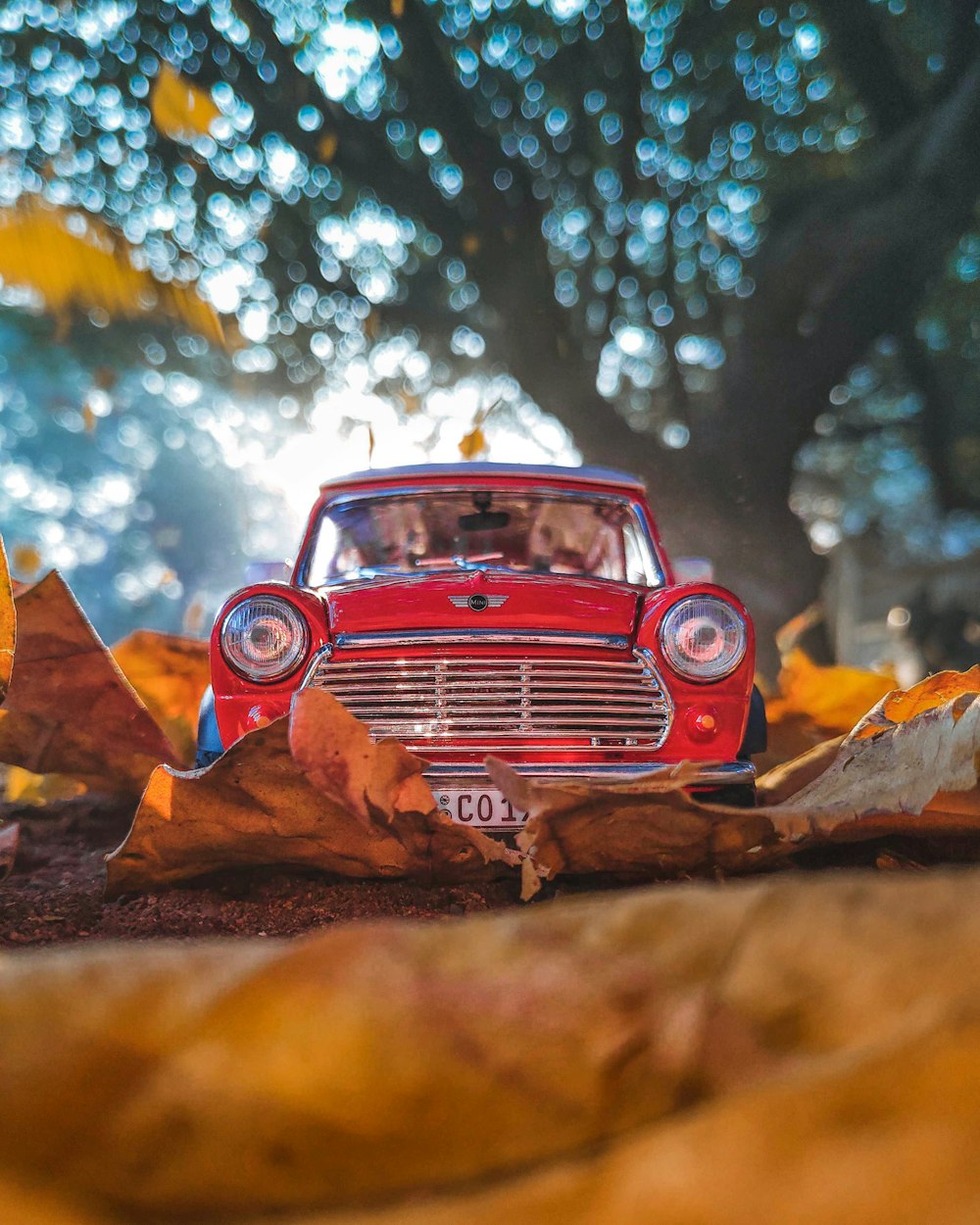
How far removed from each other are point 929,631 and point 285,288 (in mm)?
8060

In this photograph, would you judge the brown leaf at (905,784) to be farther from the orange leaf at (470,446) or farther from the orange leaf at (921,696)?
the orange leaf at (470,446)

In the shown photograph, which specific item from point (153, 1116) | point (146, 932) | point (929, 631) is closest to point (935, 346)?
point (929, 631)

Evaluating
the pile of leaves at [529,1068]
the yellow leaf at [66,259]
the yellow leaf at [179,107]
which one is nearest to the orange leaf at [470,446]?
the yellow leaf at [66,259]

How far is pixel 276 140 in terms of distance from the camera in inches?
346

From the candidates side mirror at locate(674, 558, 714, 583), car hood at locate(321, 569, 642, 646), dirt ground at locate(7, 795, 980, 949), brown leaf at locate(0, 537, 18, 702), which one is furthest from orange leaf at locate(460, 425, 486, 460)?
brown leaf at locate(0, 537, 18, 702)

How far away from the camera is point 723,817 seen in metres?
1.53

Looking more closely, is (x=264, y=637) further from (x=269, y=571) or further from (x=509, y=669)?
(x=269, y=571)

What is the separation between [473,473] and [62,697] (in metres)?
1.92

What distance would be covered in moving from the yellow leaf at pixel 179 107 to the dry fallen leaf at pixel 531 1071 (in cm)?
884

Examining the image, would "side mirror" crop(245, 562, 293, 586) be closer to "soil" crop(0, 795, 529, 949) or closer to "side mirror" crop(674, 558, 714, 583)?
"side mirror" crop(674, 558, 714, 583)

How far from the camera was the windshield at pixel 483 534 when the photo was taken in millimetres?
3951

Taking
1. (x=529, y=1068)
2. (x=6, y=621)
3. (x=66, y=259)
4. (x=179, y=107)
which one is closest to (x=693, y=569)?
(x=6, y=621)

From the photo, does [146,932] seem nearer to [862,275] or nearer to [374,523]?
[374,523]

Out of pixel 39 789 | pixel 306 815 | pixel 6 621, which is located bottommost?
pixel 39 789
